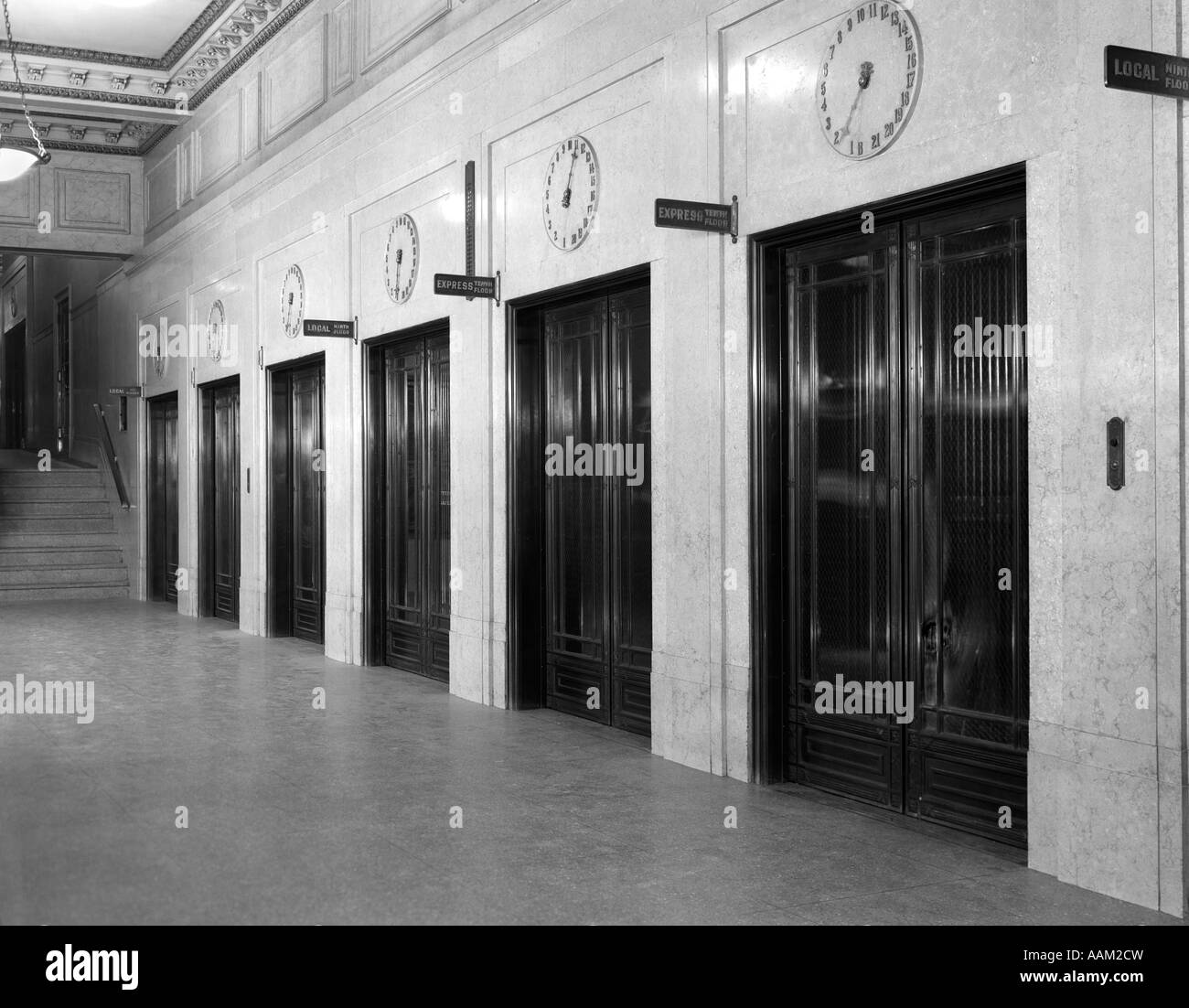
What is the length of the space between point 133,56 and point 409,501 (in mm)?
7848

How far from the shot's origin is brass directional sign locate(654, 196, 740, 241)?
6344mm

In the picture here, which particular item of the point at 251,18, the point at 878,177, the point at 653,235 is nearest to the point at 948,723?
the point at 878,177

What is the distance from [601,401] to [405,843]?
3589 millimetres

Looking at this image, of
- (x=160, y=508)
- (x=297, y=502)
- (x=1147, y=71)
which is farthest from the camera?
(x=160, y=508)

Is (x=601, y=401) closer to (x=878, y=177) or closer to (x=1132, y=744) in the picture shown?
(x=878, y=177)

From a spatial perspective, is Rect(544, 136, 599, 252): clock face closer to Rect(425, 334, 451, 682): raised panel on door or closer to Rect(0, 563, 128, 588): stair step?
Rect(425, 334, 451, 682): raised panel on door

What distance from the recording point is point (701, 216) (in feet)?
21.3

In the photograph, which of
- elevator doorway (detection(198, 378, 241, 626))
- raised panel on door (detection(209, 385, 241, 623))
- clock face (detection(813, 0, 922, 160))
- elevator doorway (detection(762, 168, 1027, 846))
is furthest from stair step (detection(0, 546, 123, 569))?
clock face (detection(813, 0, 922, 160))

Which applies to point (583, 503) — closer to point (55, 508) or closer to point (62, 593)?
point (62, 593)

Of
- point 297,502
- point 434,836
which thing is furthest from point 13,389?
point 434,836

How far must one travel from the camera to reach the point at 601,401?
816cm

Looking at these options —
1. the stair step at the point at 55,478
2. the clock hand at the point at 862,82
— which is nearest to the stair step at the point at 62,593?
the stair step at the point at 55,478

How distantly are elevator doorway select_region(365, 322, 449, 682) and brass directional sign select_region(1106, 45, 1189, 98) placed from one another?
630 centimetres

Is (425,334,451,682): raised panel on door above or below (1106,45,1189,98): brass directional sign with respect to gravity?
below
